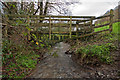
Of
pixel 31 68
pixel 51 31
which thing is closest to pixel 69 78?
pixel 31 68

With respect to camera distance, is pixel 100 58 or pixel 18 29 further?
pixel 18 29

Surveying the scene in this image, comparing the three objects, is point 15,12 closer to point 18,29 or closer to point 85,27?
point 18,29

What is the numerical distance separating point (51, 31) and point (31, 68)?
7.90 feet

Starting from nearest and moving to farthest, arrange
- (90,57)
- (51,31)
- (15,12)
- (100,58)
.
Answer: (100,58) → (90,57) → (15,12) → (51,31)

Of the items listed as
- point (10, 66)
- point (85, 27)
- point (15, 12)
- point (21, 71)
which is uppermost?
point (15, 12)

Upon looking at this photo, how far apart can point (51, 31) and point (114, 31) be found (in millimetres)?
4434

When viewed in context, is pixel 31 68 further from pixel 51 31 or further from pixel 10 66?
pixel 51 31

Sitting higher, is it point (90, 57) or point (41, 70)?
point (90, 57)

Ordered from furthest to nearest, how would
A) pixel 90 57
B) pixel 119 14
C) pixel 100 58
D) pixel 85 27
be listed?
1. pixel 85 27
2. pixel 119 14
3. pixel 90 57
4. pixel 100 58

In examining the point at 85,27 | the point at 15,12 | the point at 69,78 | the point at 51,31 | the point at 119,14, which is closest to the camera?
the point at 69,78

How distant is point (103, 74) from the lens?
271 cm

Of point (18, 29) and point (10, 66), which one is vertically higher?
point (18, 29)

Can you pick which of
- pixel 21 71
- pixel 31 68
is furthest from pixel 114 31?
pixel 21 71

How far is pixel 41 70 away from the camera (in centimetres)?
351
